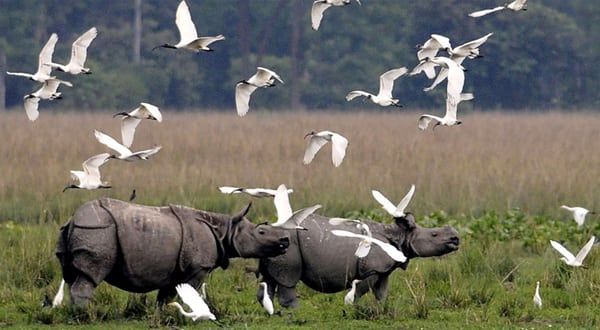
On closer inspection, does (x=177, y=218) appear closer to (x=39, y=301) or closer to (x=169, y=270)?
(x=169, y=270)

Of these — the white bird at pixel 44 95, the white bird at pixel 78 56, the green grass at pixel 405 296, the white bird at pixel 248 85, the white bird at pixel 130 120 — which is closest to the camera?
the green grass at pixel 405 296

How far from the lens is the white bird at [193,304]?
8.96 meters

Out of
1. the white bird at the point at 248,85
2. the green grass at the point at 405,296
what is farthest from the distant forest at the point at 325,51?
the white bird at the point at 248,85

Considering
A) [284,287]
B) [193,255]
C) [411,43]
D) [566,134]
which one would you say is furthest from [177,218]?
[411,43]

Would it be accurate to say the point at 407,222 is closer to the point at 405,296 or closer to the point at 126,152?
the point at 405,296

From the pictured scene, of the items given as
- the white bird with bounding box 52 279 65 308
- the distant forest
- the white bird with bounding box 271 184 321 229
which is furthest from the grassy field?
the distant forest

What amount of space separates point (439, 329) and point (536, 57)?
35525 millimetres

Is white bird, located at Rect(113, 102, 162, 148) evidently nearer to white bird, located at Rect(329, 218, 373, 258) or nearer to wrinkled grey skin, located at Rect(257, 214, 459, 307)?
wrinkled grey skin, located at Rect(257, 214, 459, 307)

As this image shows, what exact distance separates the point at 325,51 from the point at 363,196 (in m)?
29.7

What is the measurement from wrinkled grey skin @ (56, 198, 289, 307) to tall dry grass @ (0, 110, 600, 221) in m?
4.50

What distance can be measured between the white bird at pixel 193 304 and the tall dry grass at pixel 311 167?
526 cm

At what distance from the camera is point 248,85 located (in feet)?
36.1

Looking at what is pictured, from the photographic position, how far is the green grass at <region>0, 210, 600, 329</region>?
31.7 feet

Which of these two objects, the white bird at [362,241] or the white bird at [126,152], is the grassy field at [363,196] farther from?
the white bird at [126,152]
